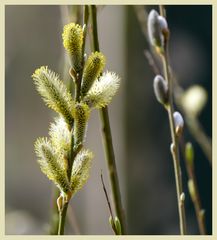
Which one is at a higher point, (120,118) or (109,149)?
(120,118)

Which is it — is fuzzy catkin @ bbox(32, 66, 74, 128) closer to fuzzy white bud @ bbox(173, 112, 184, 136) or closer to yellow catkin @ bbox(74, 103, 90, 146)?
yellow catkin @ bbox(74, 103, 90, 146)

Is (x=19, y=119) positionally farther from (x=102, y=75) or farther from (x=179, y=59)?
(x=102, y=75)

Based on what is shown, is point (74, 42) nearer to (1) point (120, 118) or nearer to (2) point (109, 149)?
(2) point (109, 149)

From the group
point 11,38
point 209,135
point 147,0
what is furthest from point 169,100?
point 11,38

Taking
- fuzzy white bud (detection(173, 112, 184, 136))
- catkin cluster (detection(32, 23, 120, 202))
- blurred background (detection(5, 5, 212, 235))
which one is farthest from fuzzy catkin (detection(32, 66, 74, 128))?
blurred background (detection(5, 5, 212, 235))

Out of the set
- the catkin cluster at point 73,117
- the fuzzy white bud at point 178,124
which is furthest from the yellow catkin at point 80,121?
the fuzzy white bud at point 178,124

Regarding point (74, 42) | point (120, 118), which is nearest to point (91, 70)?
point (74, 42)

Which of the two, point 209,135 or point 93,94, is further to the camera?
point 209,135

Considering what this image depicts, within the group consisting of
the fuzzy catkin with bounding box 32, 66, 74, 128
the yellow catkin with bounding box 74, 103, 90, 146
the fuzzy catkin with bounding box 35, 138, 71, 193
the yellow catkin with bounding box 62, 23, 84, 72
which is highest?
the yellow catkin with bounding box 62, 23, 84, 72
